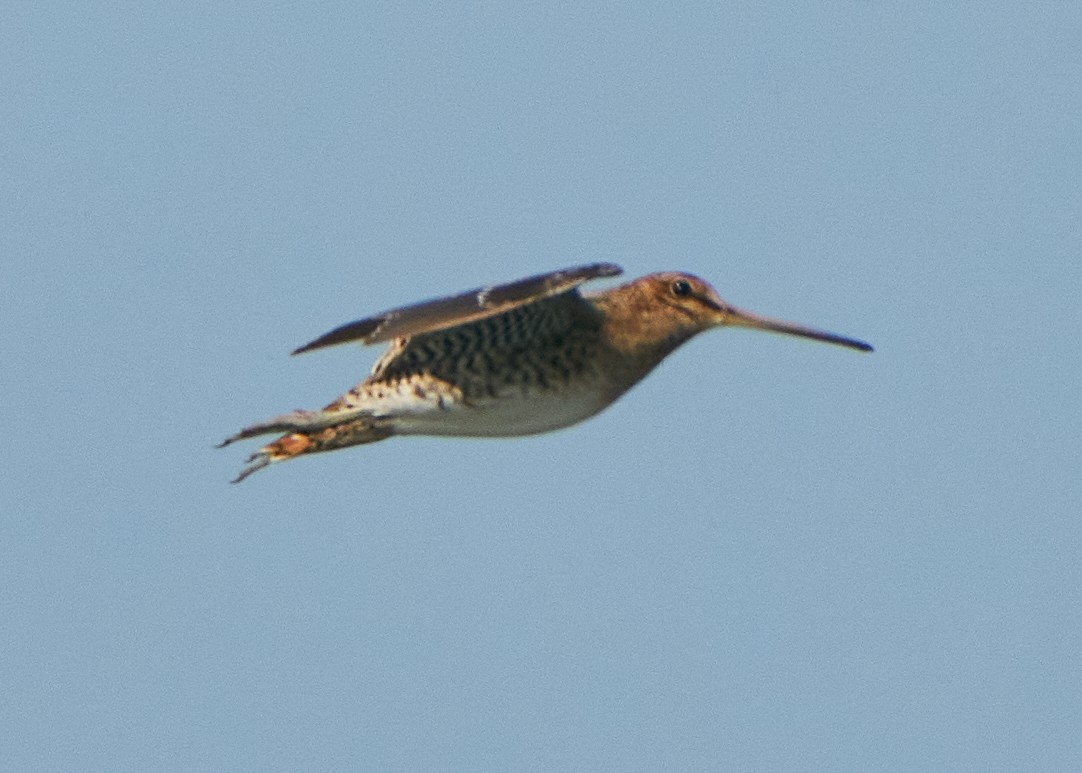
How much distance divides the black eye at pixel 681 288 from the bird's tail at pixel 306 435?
1.61 m

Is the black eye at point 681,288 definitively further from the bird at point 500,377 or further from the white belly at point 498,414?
the white belly at point 498,414

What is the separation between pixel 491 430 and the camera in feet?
38.7

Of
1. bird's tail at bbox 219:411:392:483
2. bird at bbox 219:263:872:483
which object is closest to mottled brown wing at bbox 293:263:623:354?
bird at bbox 219:263:872:483

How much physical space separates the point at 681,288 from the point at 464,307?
1699mm

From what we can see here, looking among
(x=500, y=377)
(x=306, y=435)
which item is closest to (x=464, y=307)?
(x=500, y=377)

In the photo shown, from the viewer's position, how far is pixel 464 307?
10938 mm

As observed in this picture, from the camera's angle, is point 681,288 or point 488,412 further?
point 681,288

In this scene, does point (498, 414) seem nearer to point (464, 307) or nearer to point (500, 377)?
point (500, 377)

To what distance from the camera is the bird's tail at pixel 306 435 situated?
1180cm

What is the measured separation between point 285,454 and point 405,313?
4.84 feet

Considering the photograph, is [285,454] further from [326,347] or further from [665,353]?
[665,353]

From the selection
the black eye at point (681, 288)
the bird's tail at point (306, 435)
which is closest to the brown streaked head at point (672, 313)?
the black eye at point (681, 288)

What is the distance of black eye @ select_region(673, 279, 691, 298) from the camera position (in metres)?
12.3

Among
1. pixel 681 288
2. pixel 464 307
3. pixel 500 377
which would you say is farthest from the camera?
pixel 681 288
